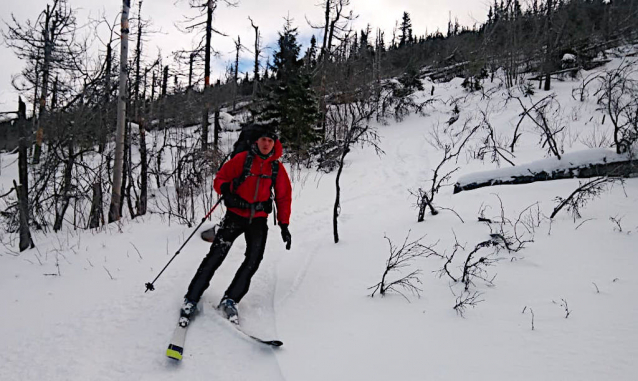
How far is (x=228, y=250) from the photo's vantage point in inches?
145

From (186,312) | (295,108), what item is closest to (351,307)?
(186,312)

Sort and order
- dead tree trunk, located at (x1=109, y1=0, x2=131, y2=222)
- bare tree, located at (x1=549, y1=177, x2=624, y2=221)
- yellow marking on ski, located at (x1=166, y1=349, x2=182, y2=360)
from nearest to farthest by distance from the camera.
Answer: yellow marking on ski, located at (x1=166, y1=349, x2=182, y2=360) → bare tree, located at (x1=549, y1=177, x2=624, y2=221) → dead tree trunk, located at (x1=109, y1=0, x2=131, y2=222)

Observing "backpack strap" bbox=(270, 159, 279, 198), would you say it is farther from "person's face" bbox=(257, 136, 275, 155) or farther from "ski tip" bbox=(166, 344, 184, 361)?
"ski tip" bbox=(166, 344, 184, 361)

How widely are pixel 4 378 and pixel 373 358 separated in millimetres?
2702

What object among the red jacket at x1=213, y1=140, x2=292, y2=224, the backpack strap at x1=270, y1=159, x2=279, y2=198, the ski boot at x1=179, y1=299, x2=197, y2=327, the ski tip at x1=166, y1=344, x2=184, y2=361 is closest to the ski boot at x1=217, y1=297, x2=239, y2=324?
the ski boot at x1=179, y1=299, x2=197, y2=327

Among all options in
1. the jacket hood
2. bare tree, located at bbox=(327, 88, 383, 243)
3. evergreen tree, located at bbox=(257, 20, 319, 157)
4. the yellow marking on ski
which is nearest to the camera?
the yellow marking on ski

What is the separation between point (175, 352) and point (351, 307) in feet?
5.20

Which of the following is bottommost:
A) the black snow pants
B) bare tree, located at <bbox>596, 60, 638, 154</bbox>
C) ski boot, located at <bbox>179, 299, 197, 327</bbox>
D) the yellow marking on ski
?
the yellow marking on ski

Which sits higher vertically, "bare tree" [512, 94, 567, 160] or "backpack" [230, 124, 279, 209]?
"bare tree" [512, 94, 567, 160]

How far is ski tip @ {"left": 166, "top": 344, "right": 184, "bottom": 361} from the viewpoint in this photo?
8.77 feet

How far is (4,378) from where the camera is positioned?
2.59 m

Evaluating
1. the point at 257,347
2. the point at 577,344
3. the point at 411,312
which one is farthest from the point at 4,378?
the point at 577,344

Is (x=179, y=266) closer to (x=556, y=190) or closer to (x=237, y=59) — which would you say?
(x=556, y=190)

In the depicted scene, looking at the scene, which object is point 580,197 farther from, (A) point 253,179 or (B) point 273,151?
(A) point 253,179
